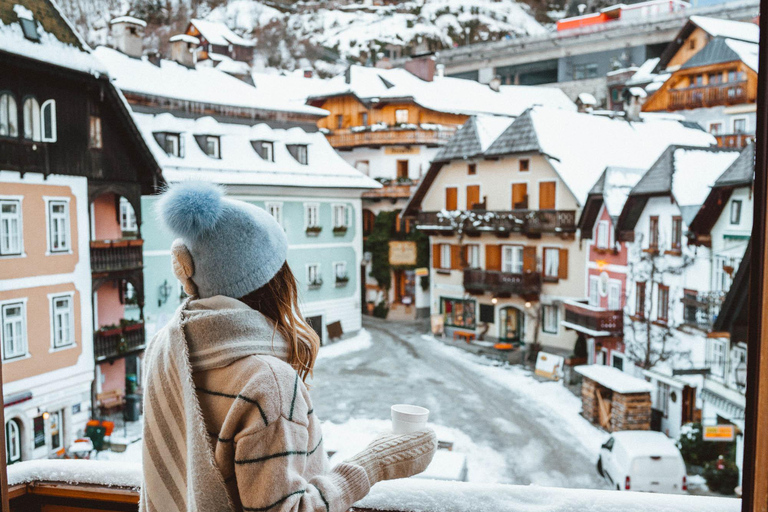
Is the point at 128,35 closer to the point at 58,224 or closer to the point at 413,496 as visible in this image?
the point at 58,224

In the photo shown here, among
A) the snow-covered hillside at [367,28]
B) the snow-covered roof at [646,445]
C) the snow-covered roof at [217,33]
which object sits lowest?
the snow-covered roof at [646,445]

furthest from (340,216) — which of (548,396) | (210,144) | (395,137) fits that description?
(548,396)

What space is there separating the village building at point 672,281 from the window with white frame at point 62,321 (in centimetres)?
501

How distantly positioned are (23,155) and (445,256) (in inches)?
278

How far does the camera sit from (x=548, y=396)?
7.12 metres

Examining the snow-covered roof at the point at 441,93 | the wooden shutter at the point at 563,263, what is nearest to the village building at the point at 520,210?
the wooden shutter at the point at 563,263

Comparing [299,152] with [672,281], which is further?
[299,152]

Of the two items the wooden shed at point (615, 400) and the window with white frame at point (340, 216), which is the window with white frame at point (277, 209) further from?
the wooden shed at point (615, 400)

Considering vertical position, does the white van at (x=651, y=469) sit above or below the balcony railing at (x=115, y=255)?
below

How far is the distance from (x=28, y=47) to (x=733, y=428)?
568 centimetres

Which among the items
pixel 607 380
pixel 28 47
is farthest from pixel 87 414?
pixel 607 380

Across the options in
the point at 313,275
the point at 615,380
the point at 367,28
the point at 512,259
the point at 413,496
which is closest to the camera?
the point at 413,496

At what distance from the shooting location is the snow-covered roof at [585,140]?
8109mm

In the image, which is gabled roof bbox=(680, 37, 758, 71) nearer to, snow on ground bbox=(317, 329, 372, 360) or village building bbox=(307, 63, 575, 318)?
village building bbox=(307, 63, 575, 318)
